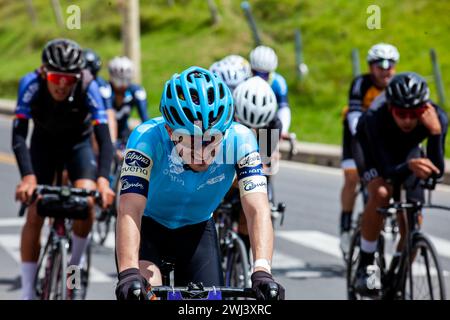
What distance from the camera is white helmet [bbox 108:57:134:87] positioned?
12.6 m

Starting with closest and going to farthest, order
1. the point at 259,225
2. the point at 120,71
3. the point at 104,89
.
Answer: the point at 259,225
the point at 104,89
the point at 120,71

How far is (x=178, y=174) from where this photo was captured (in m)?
5.29

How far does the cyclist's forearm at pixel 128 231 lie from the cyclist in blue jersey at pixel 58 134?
2.50 meters

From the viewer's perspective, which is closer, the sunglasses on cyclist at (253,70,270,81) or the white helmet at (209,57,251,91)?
the white helmet at (209,57,251,91)

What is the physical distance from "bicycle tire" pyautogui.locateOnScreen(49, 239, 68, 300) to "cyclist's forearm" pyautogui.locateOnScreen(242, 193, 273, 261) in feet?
9.18

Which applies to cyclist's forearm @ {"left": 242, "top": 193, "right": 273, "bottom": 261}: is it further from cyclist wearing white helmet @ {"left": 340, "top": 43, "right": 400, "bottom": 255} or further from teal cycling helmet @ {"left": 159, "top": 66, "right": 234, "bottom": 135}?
cyclist wearing white helmet @ {"left": 340, "top": 43, "right": 400, "bottom": 255}

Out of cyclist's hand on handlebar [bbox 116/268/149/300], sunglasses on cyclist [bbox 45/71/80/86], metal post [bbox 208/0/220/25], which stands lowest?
cyclist's hand on handlebar [bbox 116/268/149/300]

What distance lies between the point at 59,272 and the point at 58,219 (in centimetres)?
42

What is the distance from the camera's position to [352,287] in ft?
27.2

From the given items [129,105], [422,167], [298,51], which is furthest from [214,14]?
[422,167]

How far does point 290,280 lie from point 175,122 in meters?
5.19

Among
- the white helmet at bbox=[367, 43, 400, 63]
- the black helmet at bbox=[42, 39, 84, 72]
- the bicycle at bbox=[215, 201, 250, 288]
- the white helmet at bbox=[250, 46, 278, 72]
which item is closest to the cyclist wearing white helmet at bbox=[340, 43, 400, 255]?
the white helmet at bbox=[367, 43, 400, 63]

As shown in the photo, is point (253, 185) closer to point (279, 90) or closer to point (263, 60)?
point (263, 60)

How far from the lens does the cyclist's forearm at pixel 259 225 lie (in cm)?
484
